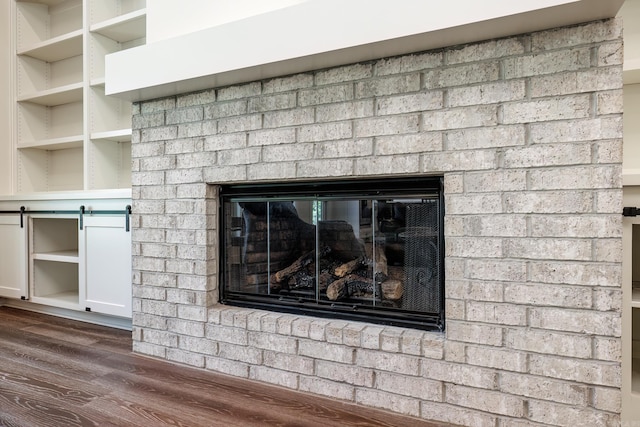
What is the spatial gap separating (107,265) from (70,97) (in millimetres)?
1618

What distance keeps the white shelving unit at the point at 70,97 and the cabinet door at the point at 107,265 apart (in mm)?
545

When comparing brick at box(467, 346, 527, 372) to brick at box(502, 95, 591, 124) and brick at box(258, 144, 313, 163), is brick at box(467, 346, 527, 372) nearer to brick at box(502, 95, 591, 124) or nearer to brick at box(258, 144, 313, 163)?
brick at box(502, 95, 591, 124)

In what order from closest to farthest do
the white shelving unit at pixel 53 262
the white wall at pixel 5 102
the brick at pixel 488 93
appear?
the brick at pixel 488 93
the white shelving unit at pixel 53 262
the white wall at pixel 5 102

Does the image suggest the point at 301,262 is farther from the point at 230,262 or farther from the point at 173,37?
the point at 173,37

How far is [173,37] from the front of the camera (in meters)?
1.79

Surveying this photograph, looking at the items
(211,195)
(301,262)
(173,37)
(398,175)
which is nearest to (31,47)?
(173,37)

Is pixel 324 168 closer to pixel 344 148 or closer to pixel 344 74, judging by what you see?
pixel 344 148

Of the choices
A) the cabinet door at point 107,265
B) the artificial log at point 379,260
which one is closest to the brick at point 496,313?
the artificial log at point 379,260

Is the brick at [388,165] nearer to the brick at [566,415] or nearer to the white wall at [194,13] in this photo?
the white wall at [194,13]

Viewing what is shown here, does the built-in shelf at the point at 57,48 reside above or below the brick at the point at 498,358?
above

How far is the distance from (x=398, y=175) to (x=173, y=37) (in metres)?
1.21

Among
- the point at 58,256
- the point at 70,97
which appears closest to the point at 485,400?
the point at 58,256

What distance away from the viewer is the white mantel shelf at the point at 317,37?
47.1 inches

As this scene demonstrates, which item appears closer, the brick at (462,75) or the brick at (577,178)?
the brick at (577,178)
